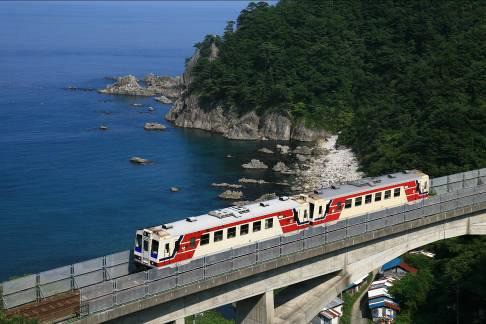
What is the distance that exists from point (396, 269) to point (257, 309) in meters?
21.9

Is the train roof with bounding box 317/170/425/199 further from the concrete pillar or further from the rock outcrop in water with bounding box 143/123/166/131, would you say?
the rock outcrop in water with bounding box 143/123/166/131

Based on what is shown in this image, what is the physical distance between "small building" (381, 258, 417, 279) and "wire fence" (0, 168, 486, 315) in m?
14.7

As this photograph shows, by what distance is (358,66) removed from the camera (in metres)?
128

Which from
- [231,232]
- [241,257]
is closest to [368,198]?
[231,232]

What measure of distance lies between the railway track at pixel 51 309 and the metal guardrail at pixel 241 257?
471 millimetres

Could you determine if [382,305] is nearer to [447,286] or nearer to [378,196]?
[447,286]

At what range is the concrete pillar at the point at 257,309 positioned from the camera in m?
35.2

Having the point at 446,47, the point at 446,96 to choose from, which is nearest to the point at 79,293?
the point at 446,96

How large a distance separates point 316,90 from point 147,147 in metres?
31.7

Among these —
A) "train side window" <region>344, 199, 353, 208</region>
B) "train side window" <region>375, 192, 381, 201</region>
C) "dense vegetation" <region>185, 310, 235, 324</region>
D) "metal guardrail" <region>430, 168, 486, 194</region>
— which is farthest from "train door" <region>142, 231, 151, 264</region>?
"metal guardrail" <region>430, 168, 486, 194</region>

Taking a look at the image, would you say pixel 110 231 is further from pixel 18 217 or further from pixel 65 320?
pixel 65 320

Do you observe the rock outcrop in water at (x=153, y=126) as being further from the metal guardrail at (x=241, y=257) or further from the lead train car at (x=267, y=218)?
the metal guardrail at (x=241, y=257)

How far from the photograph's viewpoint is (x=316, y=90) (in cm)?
11994

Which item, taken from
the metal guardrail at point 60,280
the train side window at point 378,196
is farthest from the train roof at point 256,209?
the metal guardrail at point 60,280
